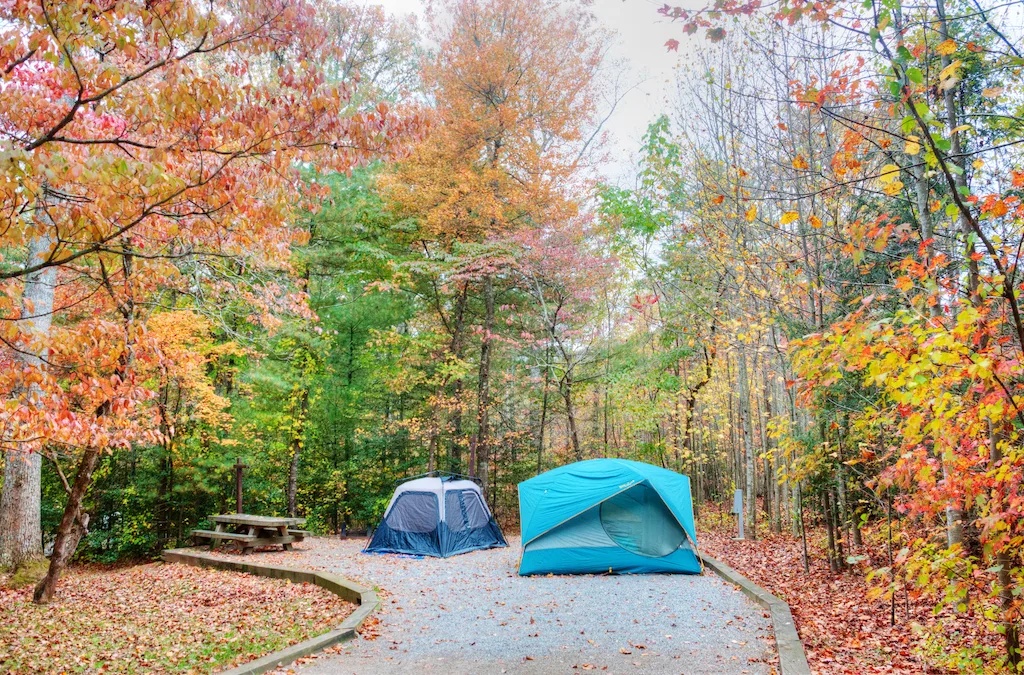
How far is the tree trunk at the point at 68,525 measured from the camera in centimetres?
705

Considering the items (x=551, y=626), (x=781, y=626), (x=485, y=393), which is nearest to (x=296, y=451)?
(x=485, y=393)

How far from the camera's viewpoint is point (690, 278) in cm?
1359

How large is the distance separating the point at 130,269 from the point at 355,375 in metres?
9.88

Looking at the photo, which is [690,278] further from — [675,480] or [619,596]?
[619,596]

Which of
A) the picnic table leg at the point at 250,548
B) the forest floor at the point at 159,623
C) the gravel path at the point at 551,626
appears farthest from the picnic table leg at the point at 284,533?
the gravel path at the point at 551,626

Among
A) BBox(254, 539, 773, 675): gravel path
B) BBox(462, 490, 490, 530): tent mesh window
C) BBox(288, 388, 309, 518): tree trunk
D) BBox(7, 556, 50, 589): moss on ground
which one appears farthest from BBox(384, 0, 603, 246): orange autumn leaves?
BBox(7, 556, 50, 589): moss on ground

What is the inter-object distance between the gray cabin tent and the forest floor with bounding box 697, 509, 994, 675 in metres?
4.87

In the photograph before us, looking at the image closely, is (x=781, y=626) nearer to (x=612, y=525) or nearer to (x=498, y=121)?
(x=612, y=525)

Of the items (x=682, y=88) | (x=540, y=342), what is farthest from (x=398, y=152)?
(x=540, y=342)

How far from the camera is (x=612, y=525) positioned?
939cm

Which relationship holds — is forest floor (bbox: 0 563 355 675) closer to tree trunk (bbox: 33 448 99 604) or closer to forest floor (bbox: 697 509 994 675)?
tree trunk (bbox: 33 448 99 604)

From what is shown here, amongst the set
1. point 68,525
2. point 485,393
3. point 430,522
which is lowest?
point 430,522

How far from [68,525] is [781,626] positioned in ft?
26.5

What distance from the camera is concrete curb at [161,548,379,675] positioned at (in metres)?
4.91
